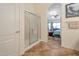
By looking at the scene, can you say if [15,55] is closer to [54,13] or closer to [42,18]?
[42,18]

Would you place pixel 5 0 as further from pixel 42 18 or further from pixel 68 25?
pixel 68 25

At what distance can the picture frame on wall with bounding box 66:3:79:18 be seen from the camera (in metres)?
2.02

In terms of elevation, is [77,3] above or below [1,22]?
above

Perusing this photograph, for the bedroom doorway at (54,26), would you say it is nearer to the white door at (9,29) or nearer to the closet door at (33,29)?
the closet door at (33,29)

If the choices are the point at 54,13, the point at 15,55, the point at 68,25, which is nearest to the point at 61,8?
the point at 54,13

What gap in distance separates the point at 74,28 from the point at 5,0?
3.73ft

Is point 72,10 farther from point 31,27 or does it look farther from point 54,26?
point 31,27

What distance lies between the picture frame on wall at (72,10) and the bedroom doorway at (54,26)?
0.14 m

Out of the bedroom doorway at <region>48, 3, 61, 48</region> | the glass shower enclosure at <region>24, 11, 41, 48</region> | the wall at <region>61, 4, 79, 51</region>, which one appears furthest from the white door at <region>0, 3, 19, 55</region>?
the wall at <region>61, 4, 79, 51</region>

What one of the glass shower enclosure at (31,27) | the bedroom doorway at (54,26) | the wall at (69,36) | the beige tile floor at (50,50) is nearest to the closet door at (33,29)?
the glass shower enclosure at (31,27)

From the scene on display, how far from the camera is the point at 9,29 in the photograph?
2.03 metres

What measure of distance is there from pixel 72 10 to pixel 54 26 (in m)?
0.37

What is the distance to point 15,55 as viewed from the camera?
6.69 ft

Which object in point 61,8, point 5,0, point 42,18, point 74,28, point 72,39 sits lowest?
point 72,39
